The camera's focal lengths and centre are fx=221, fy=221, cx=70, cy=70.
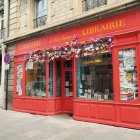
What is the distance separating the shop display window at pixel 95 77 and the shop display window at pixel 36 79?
6.65 feet

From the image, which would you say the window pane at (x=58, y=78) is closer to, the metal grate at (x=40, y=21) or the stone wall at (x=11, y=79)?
the metal grate at (x=40, y=21)

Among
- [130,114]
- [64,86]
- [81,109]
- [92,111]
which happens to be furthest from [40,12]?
[130,114]

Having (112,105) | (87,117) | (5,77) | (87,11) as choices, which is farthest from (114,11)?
(5,77)

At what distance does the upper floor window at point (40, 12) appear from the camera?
10125 millimetres

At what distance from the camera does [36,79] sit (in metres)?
9.97

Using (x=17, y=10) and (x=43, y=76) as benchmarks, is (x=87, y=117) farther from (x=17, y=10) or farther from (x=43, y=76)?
(x=17, y=10)

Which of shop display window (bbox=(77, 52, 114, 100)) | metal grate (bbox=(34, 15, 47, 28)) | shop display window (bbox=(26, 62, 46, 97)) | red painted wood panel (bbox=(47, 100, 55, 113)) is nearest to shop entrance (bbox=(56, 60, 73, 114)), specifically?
red painted wood panel (bbox=(47, 100, 55, 113))

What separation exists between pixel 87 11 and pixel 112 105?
3.56 metres

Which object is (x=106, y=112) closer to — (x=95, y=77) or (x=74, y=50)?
(x=95, y=77)

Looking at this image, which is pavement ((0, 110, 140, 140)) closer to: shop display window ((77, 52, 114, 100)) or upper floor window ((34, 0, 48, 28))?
shop display window ((77, 52, 114, 100))

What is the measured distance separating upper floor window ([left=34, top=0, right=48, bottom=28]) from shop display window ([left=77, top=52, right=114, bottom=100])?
3.13m

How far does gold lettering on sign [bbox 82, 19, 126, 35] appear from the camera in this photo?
23.1ft

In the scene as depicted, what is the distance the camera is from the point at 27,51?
10.3m

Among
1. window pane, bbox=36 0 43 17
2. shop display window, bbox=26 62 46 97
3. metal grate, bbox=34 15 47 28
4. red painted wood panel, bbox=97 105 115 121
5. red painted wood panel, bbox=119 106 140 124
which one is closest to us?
red painted wood panel, bbox=119 106 140 124
